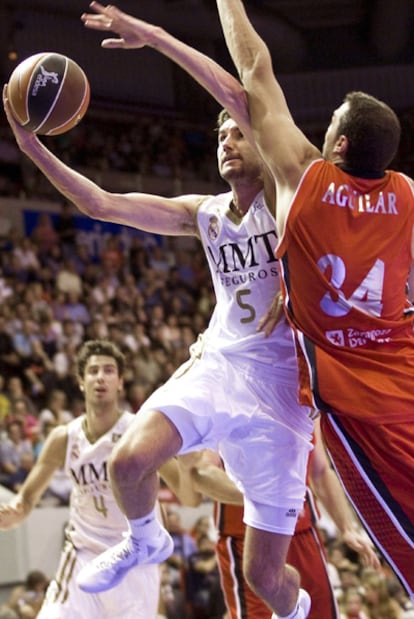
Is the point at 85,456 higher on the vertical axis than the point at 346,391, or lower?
lower

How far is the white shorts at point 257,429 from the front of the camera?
4734mm

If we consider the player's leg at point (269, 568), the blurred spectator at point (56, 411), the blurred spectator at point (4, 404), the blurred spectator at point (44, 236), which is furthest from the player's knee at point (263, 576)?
the blurred spectator at point (44, 236)

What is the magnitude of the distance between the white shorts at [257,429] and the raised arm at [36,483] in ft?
6.18

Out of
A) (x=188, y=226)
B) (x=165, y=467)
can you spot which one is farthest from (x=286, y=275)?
(x=165, y=467)

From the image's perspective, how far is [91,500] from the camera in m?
6.45

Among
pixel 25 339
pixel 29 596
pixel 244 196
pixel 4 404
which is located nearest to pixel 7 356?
pixel 25 339

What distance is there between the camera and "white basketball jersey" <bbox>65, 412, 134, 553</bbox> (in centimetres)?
638

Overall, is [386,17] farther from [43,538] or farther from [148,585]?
[148,585]

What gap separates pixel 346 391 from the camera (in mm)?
4188

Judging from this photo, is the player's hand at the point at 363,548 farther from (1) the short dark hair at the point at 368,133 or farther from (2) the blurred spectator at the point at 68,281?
(2) the blurred spectator at the point at 68,281

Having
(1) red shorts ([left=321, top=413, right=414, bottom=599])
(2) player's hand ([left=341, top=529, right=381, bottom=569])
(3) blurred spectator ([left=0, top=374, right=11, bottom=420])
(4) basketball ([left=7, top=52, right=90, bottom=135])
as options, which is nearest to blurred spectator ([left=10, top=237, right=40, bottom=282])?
(3) blurred spectator ([left=0, top=374, right=11, bottom=420])

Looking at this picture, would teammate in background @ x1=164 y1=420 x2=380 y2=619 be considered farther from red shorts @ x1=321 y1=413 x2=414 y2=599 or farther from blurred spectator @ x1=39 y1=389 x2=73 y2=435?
blurred spectator @ x1=39 y1=389 x2=73 y2=435

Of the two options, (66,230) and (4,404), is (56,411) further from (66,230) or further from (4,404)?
(66,230)

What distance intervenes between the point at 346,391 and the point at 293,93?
18163 mm
